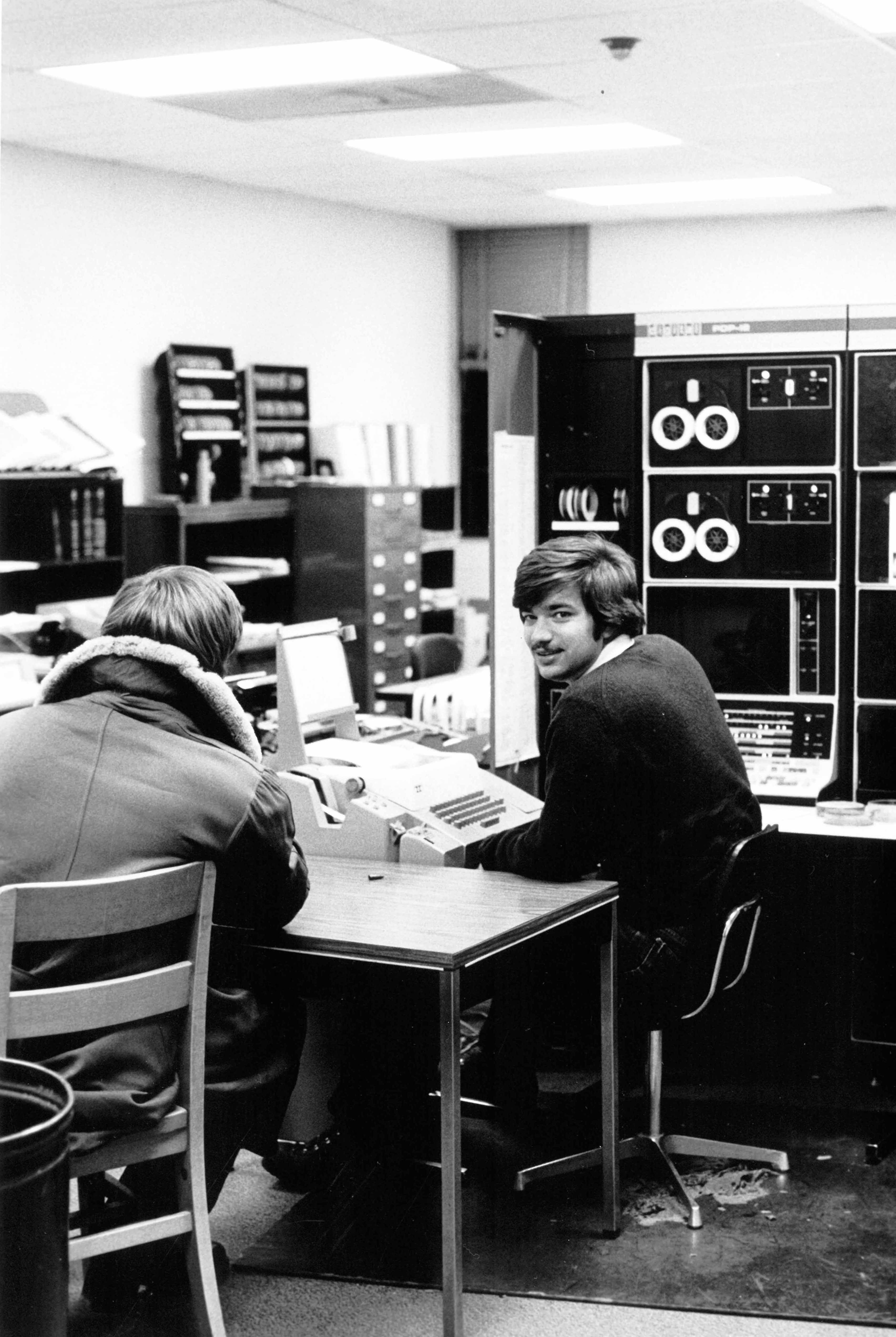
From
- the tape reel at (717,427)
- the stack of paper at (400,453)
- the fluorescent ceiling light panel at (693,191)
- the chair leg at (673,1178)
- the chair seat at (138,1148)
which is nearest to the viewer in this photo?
the chair seat at (138,1148)

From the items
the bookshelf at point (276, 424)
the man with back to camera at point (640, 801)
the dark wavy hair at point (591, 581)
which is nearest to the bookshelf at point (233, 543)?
the bookshelf at point (276, 424)

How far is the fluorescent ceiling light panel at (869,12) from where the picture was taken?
452cm

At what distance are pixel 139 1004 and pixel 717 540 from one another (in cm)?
257

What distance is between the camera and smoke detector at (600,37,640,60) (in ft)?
16.1

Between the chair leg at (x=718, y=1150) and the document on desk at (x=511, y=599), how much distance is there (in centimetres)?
126

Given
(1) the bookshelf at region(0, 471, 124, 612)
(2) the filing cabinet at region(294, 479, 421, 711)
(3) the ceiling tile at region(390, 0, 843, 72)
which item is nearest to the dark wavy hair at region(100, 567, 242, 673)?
(3) the ceiling tile at region(390, 0, 843, 72)

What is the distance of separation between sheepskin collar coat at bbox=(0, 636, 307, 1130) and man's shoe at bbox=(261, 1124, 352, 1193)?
763 millimetres

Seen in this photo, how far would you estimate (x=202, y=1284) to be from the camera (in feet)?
9.25

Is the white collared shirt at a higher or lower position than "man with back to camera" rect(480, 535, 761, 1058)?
higher

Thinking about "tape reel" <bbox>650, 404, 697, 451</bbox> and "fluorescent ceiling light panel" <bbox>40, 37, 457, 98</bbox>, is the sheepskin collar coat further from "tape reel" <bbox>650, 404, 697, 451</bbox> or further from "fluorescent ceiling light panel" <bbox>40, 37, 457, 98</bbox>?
"fluorescent ceiling light panel" <bbox>40, 37, 457, 98</bbox>

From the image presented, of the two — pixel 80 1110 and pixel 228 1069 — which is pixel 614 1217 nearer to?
pixel 228 1069

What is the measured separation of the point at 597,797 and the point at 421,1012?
689mm

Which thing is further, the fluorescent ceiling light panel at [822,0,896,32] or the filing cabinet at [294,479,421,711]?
the filing cabinet at [294,479,421,711]

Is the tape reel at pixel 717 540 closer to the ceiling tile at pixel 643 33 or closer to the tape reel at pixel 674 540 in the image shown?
the tape reel at pixel 674 540
